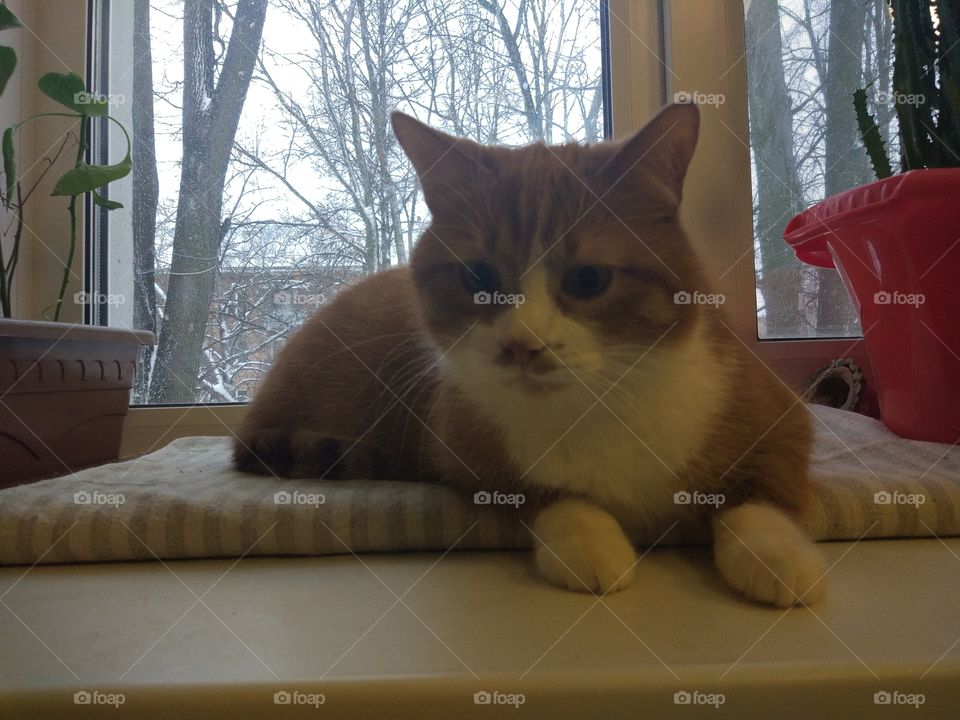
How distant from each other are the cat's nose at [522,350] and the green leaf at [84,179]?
1.21 m

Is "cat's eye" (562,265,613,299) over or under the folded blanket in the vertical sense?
over

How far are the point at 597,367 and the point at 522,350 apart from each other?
0.11 m

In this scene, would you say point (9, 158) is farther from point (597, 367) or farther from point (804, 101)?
point (804, 101)

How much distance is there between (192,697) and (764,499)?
0.73 metres

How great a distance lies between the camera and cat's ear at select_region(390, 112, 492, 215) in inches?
40.6

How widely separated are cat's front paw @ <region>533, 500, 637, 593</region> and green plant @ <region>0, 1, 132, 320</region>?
4.35ft

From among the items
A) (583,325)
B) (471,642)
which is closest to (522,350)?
(583,325)

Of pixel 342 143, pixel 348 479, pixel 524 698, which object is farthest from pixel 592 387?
pixel 342 143

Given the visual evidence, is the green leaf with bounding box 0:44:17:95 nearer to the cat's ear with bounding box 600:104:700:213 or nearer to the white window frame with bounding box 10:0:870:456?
the white window frame with bounding box 10:0:870:456

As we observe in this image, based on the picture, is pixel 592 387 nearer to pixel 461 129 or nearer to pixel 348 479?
pixel 348 479

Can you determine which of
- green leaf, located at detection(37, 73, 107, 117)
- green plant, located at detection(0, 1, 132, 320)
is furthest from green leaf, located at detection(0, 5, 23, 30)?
green leaf, located at detection(37, 73, 107, 117)

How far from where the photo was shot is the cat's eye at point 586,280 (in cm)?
89

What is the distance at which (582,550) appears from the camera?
801 mm

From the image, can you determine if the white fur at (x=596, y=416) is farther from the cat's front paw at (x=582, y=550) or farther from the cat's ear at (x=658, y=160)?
the cat's ear at (x=658, y=160)
